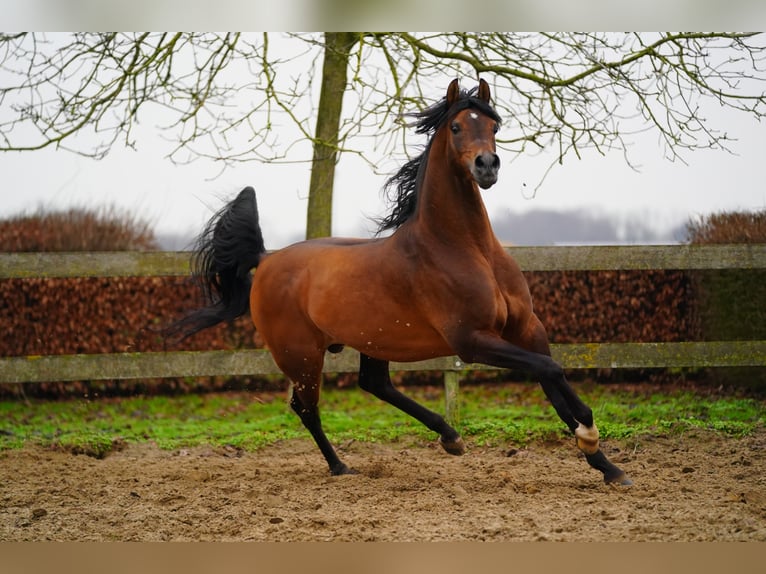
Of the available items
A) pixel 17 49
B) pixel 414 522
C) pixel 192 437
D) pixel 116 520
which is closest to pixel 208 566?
pixel 116 520

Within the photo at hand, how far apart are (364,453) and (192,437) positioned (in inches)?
50.0

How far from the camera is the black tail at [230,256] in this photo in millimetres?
4508

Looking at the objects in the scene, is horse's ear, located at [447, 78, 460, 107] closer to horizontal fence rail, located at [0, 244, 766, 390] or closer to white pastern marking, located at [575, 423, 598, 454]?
white pastern marking, located at [575, 423, 598, 454]

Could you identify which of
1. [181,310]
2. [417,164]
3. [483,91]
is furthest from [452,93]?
[181,310]

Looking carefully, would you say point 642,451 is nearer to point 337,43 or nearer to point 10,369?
point 337,43

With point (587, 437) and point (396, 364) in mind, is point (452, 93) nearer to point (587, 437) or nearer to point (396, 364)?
point (587, 437)

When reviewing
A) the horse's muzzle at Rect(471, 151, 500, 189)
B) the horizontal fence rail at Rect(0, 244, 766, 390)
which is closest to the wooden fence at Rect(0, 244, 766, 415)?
the horizontal fence rail at Rect(0, 244, 766, 390)

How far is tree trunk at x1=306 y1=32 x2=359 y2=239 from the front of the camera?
547cm

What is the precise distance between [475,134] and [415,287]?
2.57 feet

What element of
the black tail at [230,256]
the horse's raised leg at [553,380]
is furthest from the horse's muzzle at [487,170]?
the black tail at [230,256]

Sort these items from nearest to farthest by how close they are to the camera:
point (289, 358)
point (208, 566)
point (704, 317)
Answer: point (208, 566) < point (289, 358) < point (704, 317)

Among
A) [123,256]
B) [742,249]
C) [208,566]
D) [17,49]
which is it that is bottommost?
[208,566]

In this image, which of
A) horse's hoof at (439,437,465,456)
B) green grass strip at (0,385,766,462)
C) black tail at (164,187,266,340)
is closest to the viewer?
horse's hoof at (439,437,465,456)

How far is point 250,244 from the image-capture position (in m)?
4.53
